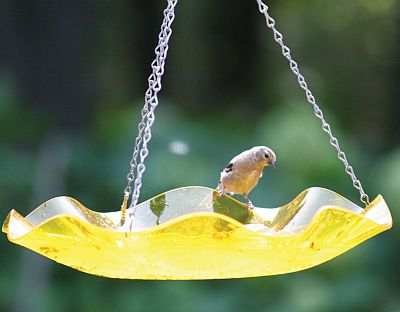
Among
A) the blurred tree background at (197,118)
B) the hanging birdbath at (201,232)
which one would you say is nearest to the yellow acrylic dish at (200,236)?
the hanging birdbath at (201,232)

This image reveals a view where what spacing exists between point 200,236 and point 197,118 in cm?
399

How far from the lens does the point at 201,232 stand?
1.72 metres

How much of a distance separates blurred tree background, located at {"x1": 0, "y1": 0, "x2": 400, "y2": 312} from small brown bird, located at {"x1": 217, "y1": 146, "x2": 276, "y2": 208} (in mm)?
2349

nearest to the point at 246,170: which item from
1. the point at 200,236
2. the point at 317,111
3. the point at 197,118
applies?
the point at 317,111

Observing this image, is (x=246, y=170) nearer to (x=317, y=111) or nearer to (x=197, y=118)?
(x=317, y=111)

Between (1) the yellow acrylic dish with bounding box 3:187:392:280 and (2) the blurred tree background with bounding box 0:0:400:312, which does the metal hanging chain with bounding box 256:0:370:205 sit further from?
(2) the blurred tree background with bounding box 0:0:400:312

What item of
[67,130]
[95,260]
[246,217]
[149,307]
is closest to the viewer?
[95,260]

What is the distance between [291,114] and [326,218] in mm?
3282

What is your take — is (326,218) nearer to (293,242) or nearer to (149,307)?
(293,242)

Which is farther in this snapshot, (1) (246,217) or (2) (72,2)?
(2) (72,2)

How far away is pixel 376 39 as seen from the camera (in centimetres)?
633

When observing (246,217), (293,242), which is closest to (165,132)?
(246,217)

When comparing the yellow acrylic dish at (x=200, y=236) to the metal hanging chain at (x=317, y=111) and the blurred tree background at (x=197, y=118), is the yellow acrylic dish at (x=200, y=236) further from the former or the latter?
the blurred tree background at (x=197, y=118)

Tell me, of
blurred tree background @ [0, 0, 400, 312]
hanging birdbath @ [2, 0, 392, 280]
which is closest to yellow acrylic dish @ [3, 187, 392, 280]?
hanging birdbath @ [2, 0, 392, 280]
